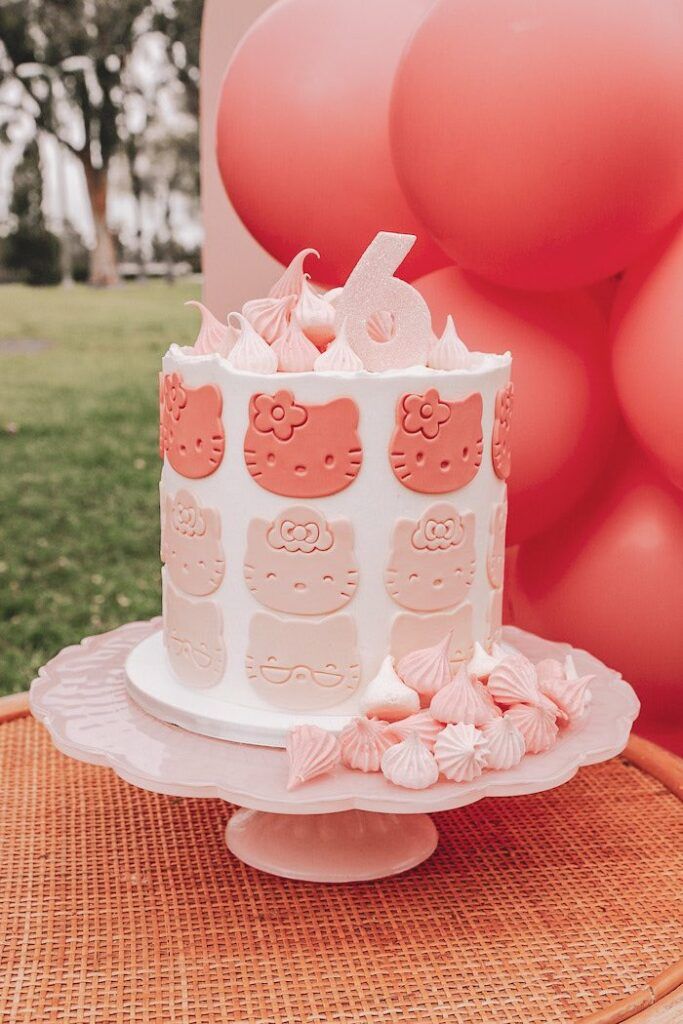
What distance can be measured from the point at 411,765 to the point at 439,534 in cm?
22

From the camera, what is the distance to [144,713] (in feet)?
3.69

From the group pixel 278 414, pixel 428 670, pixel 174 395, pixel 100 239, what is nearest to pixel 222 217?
pixel 174 395

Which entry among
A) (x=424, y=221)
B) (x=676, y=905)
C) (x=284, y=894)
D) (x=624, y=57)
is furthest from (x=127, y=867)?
(x=624, y=57)

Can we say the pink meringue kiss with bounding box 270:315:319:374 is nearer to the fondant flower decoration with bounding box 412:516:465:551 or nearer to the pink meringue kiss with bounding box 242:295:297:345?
the pink meringue kiss with bounding box 242:295:297:345

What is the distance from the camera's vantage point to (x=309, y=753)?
980 mm

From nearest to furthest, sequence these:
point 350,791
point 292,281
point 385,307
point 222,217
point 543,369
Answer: point 350,791 → point 385,307 → point 292,281 → point 543,369 → point 222,217

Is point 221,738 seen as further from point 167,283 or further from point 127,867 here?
point 167,283

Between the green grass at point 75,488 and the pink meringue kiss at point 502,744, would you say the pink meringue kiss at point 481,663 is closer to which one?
the pink meringue kiss at point 502,744

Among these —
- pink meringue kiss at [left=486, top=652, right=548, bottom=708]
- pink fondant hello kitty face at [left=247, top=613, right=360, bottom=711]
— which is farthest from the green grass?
pink meringue kiss at [left=486, top=652, right=548, bottom=708]

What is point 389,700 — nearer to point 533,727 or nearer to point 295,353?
point 533,727

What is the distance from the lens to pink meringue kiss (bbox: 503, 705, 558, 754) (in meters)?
1.04

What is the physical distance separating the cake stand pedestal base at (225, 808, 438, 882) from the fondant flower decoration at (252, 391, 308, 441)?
0.43 m

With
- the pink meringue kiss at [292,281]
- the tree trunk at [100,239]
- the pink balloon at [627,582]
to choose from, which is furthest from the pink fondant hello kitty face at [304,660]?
the tree trunk at [100,239]

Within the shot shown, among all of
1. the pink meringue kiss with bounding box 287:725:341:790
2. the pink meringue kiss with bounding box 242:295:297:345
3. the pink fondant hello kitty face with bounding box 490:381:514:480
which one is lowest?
the pink meringue kiss with bounding box 287:725:341:790
